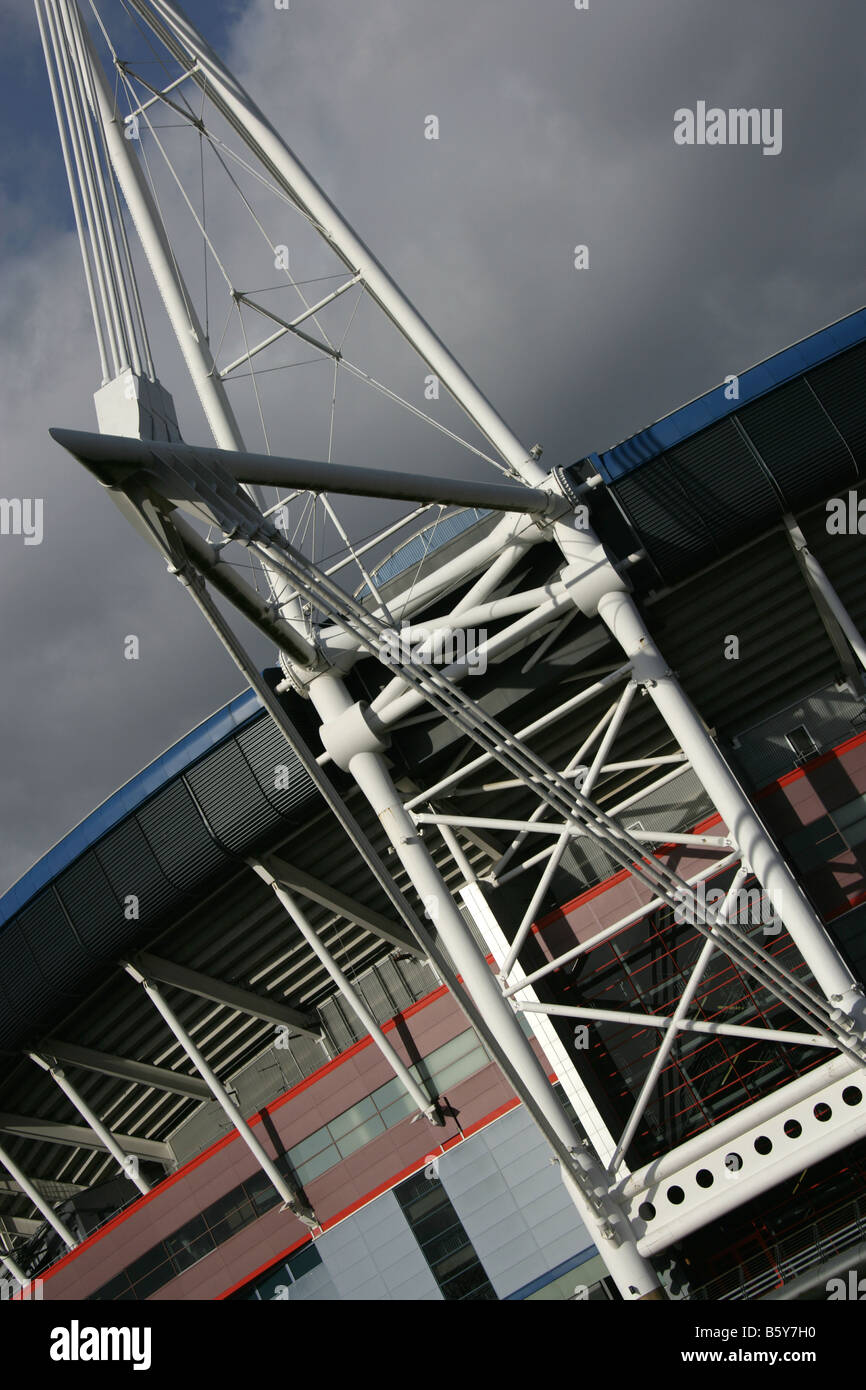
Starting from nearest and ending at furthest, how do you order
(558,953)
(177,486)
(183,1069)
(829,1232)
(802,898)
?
(177,486) < (802,898) < (829,1232) < (558,953) < (183,1069)

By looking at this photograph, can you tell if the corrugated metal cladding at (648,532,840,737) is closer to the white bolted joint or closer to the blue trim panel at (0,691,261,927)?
the white bolted joint

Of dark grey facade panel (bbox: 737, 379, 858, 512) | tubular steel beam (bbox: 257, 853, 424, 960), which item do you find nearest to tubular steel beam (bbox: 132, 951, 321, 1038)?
tubular steel beam (bbox: 257, 853, 424, 960)

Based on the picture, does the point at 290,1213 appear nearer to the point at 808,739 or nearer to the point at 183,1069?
the point at 183,1069

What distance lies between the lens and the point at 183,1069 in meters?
31.3

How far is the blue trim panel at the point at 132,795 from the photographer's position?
2320 cm

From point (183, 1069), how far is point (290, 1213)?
609 cm

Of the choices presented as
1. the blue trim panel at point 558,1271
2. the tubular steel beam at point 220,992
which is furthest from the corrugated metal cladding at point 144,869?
the blue trim panel at point 558,1271

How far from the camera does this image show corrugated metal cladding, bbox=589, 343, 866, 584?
798 inches

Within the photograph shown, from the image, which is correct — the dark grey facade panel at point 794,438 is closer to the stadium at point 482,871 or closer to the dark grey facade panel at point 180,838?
the stadium at point 482,871

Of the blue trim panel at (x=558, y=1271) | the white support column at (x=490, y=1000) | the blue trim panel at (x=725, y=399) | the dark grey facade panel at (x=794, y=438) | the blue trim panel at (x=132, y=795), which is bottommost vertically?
the blue trim panel at (x=558, y=1271)

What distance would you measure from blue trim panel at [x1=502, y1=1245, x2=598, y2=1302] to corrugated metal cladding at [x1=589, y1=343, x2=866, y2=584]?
16.1 m

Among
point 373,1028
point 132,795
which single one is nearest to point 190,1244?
point 373,1028

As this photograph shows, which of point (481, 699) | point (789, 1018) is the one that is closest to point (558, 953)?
point (789, 1018)

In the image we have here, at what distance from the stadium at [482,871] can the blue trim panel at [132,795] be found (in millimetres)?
90
